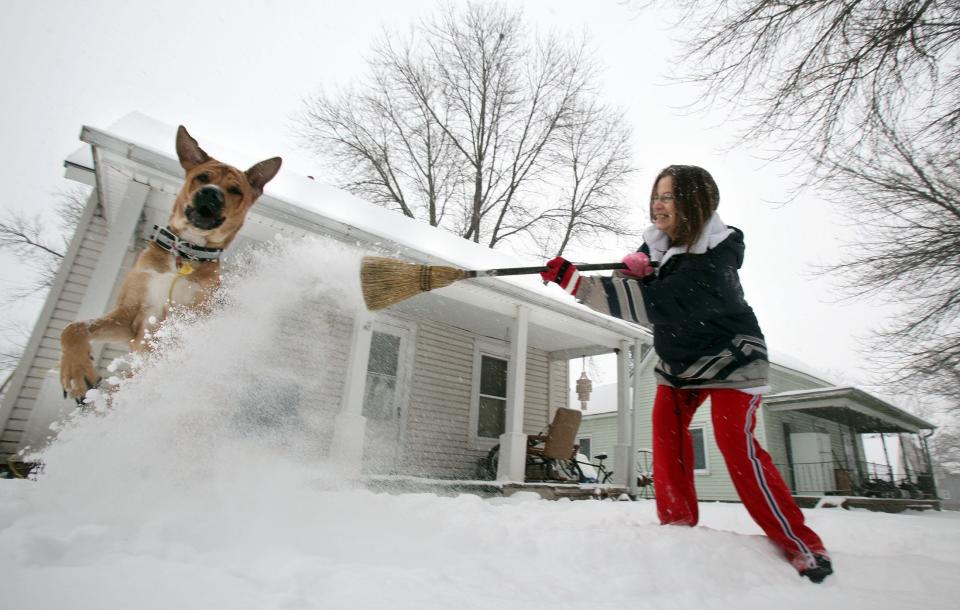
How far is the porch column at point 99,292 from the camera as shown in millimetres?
3824

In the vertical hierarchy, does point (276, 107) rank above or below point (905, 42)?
above

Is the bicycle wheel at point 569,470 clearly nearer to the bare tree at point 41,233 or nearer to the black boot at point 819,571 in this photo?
the black boot at point 819,571

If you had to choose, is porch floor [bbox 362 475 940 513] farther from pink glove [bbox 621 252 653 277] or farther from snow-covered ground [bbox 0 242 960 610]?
pink glove [bbox 621 252 653 277]

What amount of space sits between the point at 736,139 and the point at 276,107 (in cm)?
1668

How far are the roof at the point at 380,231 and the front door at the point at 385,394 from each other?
695mm

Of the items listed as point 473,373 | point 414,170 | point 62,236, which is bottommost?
point 473,373

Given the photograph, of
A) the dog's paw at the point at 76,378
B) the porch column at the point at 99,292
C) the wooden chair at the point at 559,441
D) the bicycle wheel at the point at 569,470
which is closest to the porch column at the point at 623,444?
the bicycle wheel at the point at 569,470

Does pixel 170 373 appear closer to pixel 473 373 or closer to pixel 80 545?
pixel 80 545

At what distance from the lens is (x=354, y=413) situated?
548cm

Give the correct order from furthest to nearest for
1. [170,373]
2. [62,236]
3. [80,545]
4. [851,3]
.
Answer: [62,236] < [851,3] < [170,373] < [80,545]

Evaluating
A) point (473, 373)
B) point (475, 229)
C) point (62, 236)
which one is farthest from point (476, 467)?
point (62, 236)

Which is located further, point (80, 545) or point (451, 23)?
point (451, 23)

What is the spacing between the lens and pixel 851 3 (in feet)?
15.3

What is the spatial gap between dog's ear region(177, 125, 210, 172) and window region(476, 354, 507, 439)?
672cm
